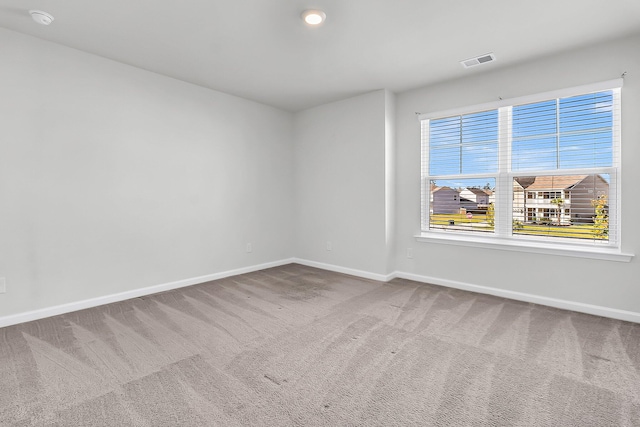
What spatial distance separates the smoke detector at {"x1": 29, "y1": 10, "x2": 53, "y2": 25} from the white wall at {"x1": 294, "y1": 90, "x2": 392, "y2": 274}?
322 cm

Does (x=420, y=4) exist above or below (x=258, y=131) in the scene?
above

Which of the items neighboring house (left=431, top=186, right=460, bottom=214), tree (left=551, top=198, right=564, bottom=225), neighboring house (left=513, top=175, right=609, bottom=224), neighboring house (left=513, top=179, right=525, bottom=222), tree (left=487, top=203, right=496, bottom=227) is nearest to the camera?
neighboring house (left=513, top=175, right=609, bottom=224)

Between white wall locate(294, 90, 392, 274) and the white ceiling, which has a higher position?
the white ceiling

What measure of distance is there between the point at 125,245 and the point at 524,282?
14.3 ft

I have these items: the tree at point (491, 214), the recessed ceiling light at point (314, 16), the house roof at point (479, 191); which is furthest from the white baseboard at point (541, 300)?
the recessed ceiling light at point (314, 16)

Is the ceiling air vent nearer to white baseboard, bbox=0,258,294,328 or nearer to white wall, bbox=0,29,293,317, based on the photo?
white wall, bbox=0,29,293,317

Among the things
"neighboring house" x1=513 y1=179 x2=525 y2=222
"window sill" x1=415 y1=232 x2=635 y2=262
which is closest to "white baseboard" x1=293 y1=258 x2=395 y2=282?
"window sill" x1=415 y1=232 x2=635 y2=262

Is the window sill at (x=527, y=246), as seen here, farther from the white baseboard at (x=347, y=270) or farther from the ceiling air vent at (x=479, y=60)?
the ceiling air vent at (x=479, y=60)

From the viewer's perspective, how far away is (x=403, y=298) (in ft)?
11.4

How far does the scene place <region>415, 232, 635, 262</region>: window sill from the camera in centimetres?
291

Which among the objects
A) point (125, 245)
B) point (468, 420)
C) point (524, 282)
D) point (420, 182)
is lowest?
point (468, 420)

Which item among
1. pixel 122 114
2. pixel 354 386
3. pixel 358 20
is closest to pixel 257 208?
pixel 122 114

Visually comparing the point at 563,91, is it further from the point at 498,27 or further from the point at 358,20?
the point at 358,20

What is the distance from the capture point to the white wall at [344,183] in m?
4.20
